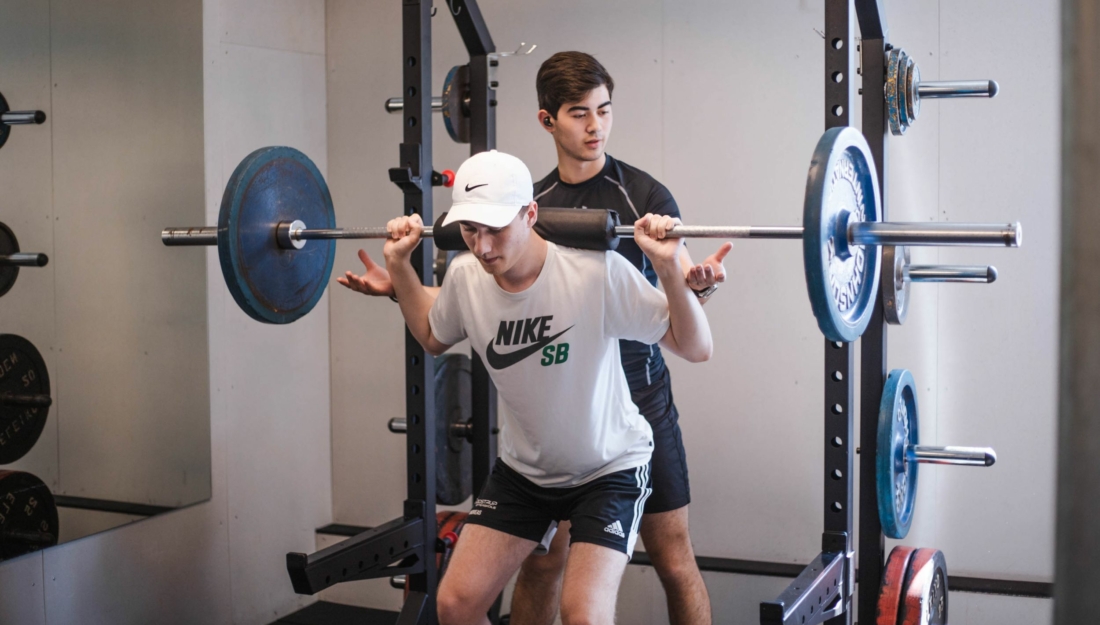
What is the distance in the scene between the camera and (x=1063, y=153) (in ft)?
1.37

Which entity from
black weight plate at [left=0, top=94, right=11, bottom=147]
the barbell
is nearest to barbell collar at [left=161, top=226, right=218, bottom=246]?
the barbell

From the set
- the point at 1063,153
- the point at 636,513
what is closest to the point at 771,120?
the point at 636,513

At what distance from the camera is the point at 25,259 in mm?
2977

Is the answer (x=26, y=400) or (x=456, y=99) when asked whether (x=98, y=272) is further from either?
(x=456, y=99)

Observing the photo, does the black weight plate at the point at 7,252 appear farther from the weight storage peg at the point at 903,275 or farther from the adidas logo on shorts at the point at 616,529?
the weight storage peg at the point at 903,275

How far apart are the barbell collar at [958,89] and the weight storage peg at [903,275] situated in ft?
1.49

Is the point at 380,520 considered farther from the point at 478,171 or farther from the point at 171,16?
the point at 478,171

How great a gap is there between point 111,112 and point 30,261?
0.69 m

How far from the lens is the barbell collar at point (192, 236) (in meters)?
2.79

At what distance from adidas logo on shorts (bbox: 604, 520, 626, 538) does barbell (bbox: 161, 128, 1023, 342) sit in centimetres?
64

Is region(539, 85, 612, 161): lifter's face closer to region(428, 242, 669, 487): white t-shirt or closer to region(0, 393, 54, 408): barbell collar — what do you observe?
region(428, 242, 669, 487): white t-shirt

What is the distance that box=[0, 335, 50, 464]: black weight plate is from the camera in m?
3.02

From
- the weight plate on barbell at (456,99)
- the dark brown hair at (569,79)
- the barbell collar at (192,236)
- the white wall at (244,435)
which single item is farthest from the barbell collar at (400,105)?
Answer: the white wall at (244,435)

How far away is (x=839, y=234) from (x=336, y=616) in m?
2.92
